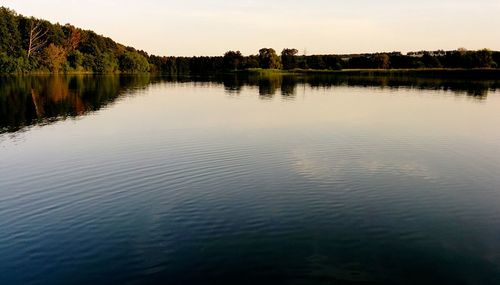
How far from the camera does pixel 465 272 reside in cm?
1700

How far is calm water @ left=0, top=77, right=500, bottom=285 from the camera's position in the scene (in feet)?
56.5

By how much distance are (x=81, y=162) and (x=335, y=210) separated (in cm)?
2131

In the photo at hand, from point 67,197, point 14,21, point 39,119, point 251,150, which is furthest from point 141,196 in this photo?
point 14,21

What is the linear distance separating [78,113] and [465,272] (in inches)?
2338

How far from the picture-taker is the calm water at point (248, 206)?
56.5ft

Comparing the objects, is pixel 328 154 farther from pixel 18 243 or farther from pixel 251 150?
pixel 18 243

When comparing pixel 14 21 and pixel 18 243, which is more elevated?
pixel 14 21

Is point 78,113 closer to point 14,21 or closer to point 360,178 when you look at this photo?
point 360,178

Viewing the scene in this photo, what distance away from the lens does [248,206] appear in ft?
79.3

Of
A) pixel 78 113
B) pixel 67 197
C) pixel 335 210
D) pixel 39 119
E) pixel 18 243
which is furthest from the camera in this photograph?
pixel 78 113

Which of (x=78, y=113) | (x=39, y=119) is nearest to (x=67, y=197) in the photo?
(x=39, y=119)

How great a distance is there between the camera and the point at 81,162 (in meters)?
33.8

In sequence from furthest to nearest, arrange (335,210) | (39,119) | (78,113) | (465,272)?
(78,113) < (39,119) < (335,210) < (465,272)

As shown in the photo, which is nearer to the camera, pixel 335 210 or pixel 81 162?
pixel 335 210
